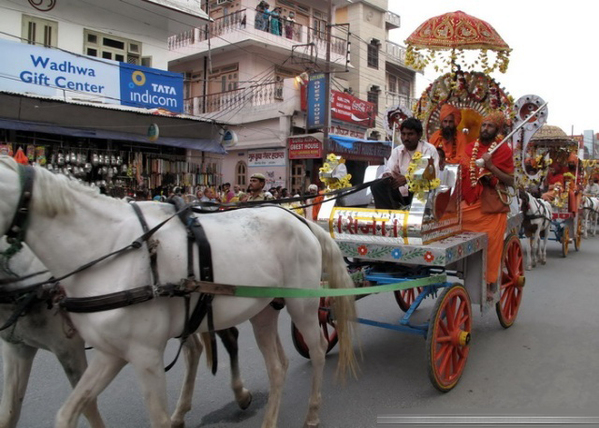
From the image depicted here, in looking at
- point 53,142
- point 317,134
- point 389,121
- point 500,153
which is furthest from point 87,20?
point 500,153

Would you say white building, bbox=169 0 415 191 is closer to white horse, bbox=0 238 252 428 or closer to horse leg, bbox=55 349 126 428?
white horse, bbox=0 238 252 428

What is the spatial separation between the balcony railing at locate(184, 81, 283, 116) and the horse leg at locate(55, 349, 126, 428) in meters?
15.8

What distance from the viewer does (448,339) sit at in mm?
3943

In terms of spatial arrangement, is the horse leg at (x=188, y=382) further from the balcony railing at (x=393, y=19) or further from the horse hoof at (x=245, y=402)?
the balcony railing at (x=393, y=19)

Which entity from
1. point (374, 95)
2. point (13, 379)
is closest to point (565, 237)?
point (13, 379)

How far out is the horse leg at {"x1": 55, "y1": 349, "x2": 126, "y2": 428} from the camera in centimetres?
233

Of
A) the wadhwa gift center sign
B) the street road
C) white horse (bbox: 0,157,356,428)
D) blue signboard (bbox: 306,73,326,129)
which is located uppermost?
blue signboard (bbox: 306,73,326,129)

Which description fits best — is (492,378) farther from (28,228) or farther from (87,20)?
(87,20)

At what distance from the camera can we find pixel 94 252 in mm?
2391

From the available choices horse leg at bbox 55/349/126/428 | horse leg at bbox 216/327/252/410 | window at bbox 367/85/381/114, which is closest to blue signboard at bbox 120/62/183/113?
horse leg at bbox 216/327/252/410

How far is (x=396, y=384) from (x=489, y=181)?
2.42m

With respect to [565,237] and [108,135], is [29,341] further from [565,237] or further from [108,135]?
[565,237]

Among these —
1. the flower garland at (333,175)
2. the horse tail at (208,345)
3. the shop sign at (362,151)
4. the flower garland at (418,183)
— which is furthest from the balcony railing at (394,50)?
the horse tail at (208,345)

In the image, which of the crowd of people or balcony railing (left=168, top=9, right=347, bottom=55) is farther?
the crowd of people
